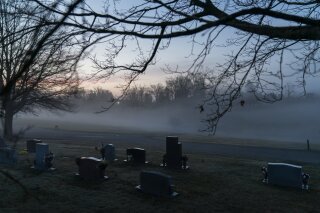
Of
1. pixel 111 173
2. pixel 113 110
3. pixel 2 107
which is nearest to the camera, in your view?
pixel 2 107

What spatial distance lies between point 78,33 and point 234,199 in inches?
265

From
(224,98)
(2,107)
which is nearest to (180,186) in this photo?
(224,98)

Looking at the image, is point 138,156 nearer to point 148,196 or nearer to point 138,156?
point 138,156

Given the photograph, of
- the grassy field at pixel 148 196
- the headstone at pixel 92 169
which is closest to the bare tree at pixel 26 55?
the grassy field at pixel 148 196

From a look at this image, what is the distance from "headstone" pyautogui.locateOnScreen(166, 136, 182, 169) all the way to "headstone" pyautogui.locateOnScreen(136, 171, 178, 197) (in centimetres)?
393

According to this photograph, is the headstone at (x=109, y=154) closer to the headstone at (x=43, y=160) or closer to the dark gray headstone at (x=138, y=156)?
the dark gray headstone at (x=138, y=156)

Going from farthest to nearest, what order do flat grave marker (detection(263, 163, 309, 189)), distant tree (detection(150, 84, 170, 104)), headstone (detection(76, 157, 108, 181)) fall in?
distant tree (detection(150, 84, 170, 104)) < headstone (detection(76, 157, 108, 181)) < flat grave marker (detection(263, 163, 309, 189))

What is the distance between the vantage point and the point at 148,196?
412 inches

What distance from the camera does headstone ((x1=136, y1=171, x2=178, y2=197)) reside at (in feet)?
33.8

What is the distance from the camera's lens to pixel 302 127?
61.8 metres

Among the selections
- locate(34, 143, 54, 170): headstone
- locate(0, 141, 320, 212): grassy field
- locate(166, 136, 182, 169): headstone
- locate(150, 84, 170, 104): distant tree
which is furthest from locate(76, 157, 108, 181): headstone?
locate(150, 84, 170, 104): distant tree

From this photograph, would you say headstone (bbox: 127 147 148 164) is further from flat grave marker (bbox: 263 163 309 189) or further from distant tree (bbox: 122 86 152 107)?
distant tree (bbox: 122 86 152 107)

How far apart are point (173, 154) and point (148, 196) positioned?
4483 millimetres

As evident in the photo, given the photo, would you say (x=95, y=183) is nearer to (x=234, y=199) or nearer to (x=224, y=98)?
(x=234, y=199)
